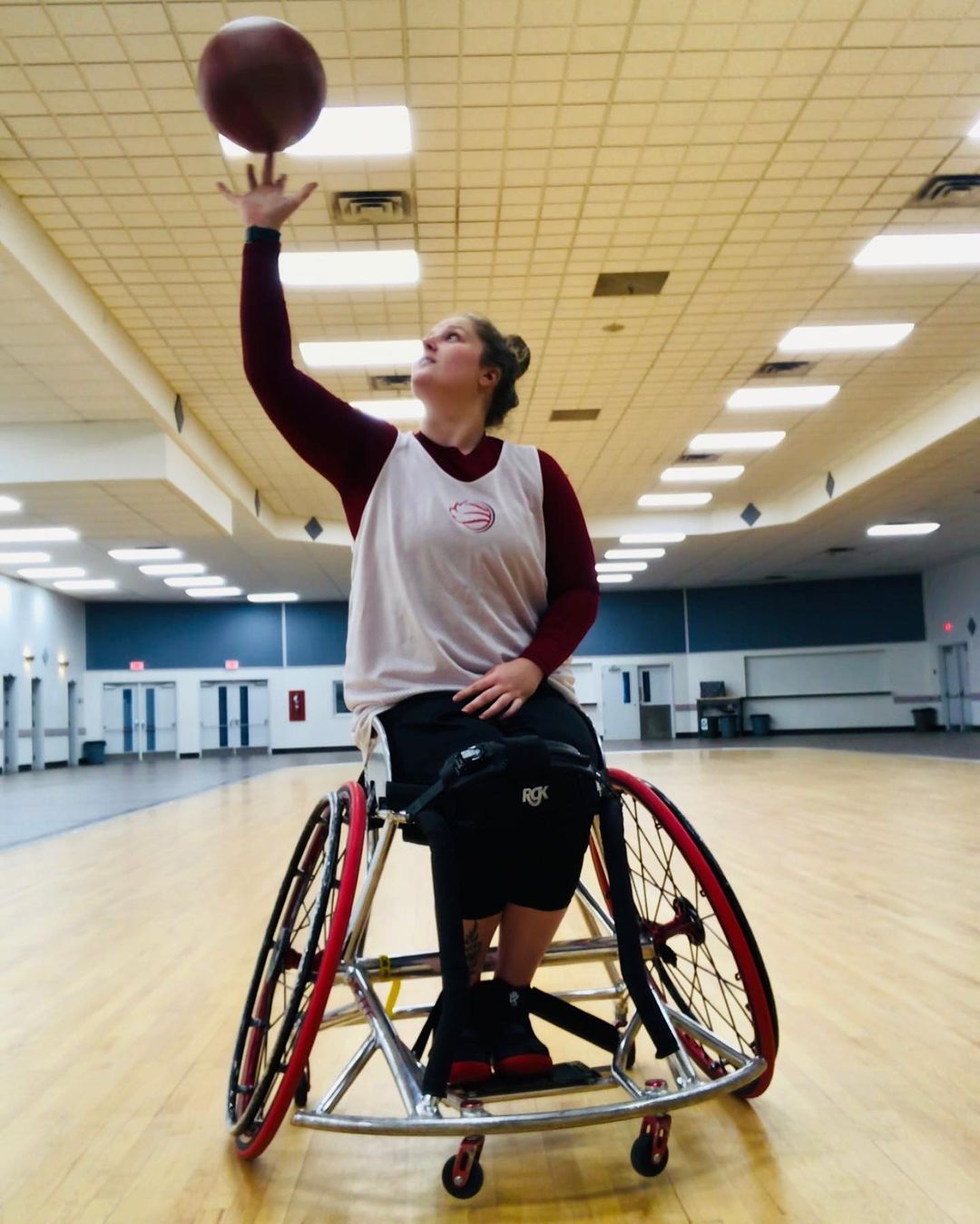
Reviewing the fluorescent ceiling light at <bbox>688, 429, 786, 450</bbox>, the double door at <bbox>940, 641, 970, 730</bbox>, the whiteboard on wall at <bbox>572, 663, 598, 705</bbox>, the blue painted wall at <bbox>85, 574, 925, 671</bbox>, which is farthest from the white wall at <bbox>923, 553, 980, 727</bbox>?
the fluorescent ceiling light at <bbox>688, 429, 786, 450</bbox>

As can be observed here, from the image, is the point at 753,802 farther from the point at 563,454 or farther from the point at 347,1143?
the point at 347,1143

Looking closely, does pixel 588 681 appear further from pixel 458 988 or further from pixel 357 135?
pixel 458 988

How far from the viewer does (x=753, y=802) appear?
8.54 m

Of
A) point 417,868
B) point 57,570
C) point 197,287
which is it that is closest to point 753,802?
point 417,868

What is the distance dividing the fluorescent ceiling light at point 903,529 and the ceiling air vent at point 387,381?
9.87 m

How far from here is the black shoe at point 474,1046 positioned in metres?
1.51

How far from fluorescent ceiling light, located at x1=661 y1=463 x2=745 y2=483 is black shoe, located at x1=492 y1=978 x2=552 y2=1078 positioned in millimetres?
13074

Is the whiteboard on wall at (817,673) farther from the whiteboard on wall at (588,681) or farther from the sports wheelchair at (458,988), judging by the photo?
the sports wheelchair at (458,988)

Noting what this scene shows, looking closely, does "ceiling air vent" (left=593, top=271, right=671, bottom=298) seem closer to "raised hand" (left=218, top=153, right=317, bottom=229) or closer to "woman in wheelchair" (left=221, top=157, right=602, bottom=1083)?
"woman in wheelchair" (left=221, top=157, right=602, bottom=1083)

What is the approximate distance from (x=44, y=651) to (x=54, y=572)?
3003mm

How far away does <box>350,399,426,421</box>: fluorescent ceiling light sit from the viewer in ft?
34.8

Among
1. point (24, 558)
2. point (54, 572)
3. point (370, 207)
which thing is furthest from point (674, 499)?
point (54, 572)

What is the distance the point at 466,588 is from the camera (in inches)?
69.8

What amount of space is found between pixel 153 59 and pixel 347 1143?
16.3 feet
